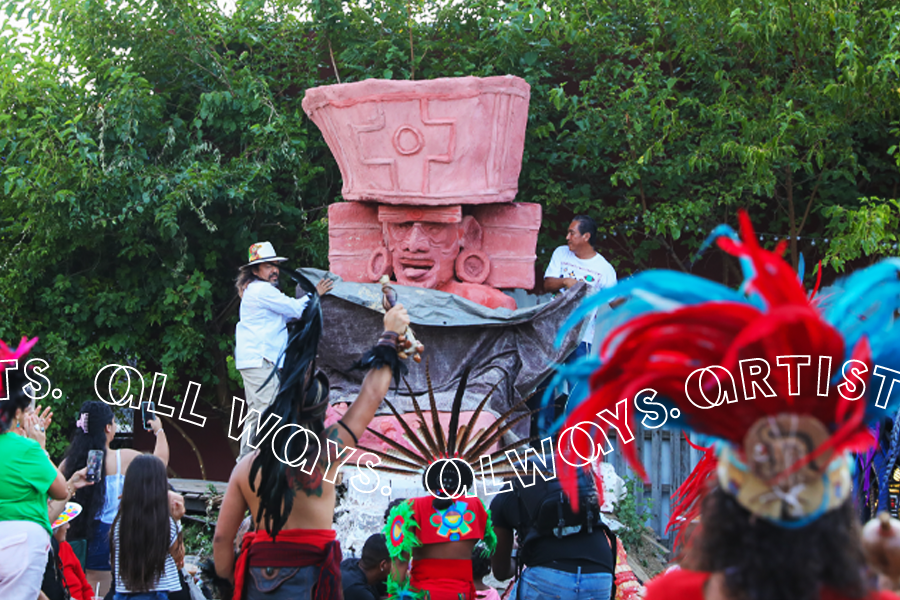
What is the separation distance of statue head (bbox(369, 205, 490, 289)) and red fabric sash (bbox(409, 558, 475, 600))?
3951 mm

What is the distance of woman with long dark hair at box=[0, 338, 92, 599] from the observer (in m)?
3.41

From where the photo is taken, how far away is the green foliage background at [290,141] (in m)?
8.05

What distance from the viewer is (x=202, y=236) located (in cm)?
898

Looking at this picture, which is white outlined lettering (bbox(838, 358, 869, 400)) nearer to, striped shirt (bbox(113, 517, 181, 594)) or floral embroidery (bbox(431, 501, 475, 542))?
floral embroidery (bbox(431, 501, 475, 542))

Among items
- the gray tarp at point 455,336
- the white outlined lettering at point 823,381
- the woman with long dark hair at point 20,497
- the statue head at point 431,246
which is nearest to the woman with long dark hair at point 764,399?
the white outlined lettering at point 823,381

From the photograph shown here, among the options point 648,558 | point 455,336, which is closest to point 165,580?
point 455,336

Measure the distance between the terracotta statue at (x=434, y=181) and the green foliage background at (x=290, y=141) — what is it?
3.85 feet

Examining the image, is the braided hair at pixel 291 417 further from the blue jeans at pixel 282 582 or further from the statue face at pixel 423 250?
the statue face at pixel 423 250

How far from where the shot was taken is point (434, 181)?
6988mm

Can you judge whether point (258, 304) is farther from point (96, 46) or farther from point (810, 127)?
point (810, 127)

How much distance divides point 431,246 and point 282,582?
14.8ft

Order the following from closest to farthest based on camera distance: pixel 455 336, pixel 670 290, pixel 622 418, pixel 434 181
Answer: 1. pixel 670 290
2. pixel 622 418
3. pixel 455 336
4. pixel 434 181

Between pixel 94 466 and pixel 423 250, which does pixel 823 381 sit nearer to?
pixel 94 466

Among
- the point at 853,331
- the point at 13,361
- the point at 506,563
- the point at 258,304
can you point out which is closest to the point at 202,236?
the point at 258,304
